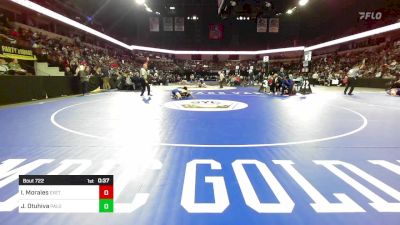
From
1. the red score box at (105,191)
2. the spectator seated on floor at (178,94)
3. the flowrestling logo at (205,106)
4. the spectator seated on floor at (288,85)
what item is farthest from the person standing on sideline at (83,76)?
the red score box at (105,191)

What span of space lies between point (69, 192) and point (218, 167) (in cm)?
222

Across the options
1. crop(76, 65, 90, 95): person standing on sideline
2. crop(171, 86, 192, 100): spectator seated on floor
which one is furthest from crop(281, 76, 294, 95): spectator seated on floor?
crop(76, 65, 90, 95): person standing on sideline

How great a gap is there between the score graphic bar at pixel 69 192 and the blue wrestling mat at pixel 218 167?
0.49m

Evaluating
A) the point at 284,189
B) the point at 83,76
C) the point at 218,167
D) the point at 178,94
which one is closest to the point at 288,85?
the point at 178,94

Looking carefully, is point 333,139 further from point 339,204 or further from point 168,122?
point 168,122

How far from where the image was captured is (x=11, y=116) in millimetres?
8250

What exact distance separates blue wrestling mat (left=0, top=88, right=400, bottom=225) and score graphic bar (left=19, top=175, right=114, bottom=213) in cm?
49

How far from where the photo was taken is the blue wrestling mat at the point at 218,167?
2.66 meters

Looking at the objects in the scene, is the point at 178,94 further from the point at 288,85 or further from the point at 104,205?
the point at 104,205

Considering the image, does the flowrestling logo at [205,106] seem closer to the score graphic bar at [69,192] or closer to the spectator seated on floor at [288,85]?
the spectator seated on floor at [288,85]

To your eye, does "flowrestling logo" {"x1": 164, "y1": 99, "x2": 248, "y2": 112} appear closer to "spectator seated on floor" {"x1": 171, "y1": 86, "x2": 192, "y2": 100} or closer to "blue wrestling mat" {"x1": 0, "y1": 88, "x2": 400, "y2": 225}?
"spectator seated on floor" {"x1": 171, "y1": 86, "x2": 192, "y2": 100}

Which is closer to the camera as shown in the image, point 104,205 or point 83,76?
point 104,205

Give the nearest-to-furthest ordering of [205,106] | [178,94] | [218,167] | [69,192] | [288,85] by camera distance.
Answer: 1. [69,192]
2. [218,167]
3. [205,106]
4. [178,94]
5. [288,85]

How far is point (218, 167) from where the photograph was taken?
3.92m
